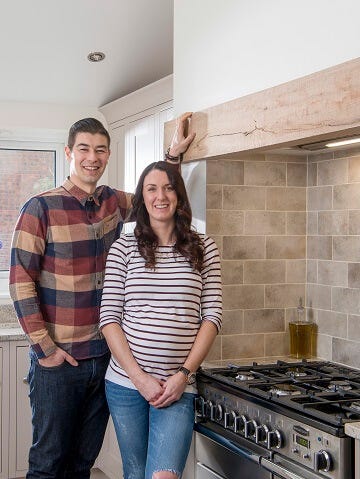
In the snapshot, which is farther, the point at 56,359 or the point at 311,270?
the point at 311,270

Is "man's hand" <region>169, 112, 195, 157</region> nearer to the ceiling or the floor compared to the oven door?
nearer to the ceiling

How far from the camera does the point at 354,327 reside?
2926mm

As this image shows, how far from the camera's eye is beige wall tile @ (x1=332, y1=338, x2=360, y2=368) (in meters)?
2.92

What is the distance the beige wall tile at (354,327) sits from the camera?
9.54 ft

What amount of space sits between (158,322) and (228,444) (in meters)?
0.49

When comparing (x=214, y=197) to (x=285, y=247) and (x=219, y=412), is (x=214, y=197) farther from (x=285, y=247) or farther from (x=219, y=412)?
(x=219, y=412)

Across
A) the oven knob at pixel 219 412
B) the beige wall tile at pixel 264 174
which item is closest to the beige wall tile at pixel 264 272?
the beige wall tile at pixel 264 174

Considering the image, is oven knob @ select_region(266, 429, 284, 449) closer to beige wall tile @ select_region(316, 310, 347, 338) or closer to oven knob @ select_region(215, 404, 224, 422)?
oven knob @ select_region(215, 404, 224, 422)

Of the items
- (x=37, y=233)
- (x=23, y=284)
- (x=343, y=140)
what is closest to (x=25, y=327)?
(x=23, y=284)

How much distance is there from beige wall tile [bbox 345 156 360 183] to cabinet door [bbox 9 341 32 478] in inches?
88.4

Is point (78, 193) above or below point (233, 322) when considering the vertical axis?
above

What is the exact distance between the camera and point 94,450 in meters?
2.92

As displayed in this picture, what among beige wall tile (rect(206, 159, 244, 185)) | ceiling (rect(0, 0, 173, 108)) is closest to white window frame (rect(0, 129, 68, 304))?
ceiling (rect(0, 0, 173, 108))

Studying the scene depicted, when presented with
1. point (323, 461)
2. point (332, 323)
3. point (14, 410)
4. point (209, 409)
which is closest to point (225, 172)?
point (332, 323)
